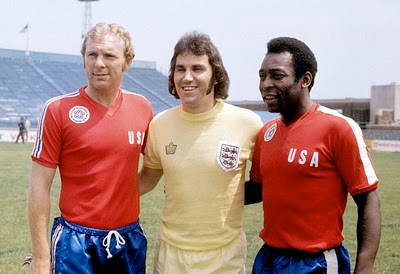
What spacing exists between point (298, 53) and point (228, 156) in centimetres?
73

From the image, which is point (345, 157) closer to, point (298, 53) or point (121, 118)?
point (298, 53)

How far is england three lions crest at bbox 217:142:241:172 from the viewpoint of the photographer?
144 inches

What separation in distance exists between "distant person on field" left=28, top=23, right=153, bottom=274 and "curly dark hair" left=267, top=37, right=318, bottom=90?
2.96ft

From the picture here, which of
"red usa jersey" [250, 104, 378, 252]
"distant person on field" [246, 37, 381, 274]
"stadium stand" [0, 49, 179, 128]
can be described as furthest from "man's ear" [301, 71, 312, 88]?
"stadium stand" [0, 49, 179, 128]

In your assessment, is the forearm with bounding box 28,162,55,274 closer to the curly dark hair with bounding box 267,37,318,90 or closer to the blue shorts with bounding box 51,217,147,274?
the blue shorts with bounding box 51,217,147,274

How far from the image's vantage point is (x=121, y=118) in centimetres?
369

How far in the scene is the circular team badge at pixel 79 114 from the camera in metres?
Answer: 3.54

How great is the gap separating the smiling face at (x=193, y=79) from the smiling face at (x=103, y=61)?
1.19 ft

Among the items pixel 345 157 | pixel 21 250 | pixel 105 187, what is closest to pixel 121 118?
pixel 105 187

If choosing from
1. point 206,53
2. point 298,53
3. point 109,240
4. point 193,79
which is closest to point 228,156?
point 193,79

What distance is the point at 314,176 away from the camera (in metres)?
3.27

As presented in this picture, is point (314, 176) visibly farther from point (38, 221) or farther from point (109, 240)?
point (38, 221)

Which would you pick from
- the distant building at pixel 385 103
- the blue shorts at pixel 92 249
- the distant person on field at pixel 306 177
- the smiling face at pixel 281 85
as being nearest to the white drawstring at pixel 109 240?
the blue shorts at pixel 92 249

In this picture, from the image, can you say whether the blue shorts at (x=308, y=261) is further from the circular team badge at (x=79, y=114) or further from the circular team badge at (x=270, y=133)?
the circular team badge at (x=79, y=114)
